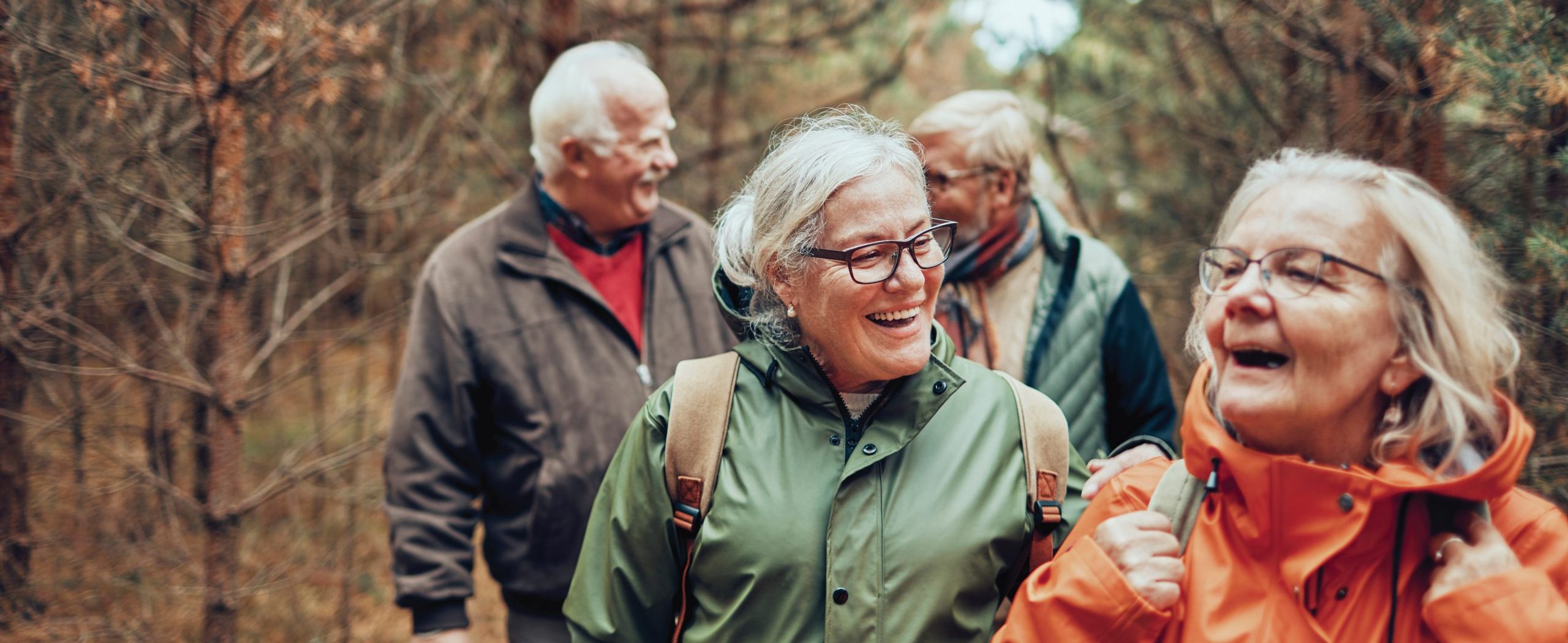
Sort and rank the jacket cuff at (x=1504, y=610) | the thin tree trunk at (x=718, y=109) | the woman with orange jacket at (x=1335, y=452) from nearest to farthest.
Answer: the jacket cuff at (x=1504, y=610)
the woman with orange jacket at (x=1335, y=452)
the thin tree trunk at (x=718, y=109)

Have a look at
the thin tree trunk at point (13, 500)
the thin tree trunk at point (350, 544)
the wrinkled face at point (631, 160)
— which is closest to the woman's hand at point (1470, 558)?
the wrinkled face at point (631, 160)

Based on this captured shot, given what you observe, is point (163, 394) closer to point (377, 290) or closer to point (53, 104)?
point (53, 104)

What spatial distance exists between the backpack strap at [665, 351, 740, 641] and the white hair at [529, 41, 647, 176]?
1354 millimetres

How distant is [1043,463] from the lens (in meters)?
2.22

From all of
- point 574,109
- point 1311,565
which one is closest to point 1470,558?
point 1311,565

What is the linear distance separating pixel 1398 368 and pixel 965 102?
189cm

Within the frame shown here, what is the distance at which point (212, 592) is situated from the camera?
12.7 ft

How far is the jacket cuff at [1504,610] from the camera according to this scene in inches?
61.6

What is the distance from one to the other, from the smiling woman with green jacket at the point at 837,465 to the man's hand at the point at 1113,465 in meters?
0.05

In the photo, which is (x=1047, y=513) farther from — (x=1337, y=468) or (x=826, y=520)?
(x=1337, y=468)

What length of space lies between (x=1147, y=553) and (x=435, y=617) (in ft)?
6.94

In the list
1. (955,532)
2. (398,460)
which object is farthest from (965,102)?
(398,460)

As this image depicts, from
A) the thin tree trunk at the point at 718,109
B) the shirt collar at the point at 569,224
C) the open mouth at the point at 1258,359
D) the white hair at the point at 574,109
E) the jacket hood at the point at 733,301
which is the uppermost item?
the thin tree trunk at the point at 718,109

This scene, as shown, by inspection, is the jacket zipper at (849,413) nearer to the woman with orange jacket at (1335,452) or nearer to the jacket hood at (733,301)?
the jacket hood at (733,301)
